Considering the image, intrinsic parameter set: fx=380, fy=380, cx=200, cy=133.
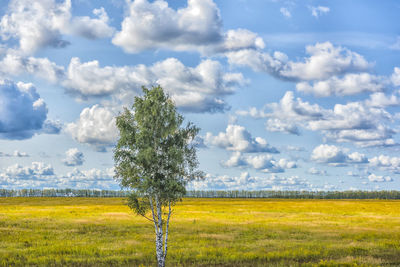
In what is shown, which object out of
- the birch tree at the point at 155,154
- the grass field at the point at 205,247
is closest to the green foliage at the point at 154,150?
the birch tree at the point at 155,154

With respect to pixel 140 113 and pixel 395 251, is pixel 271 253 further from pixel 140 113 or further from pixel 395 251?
pixel 140 113

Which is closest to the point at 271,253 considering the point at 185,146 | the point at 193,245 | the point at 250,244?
the point at 250,244

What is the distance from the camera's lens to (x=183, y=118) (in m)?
22.4

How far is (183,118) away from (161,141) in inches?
77.0

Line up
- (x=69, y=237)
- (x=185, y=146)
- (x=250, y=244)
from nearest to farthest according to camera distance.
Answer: (x=185, y=146), (x=250, y=244), (x=69, y=237)

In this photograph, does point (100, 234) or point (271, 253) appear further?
point (100, 234)

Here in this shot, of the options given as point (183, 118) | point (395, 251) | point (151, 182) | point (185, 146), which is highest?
point (183, 118)

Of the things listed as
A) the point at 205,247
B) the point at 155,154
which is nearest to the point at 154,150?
the point at 155,154

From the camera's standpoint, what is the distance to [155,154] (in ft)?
69.4

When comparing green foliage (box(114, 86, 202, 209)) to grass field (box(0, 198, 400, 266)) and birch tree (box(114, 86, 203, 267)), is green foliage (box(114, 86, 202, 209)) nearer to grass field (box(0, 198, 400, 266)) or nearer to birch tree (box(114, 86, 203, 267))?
birch tree (box(114, 86, 203, 267))

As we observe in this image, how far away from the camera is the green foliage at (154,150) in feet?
68.6

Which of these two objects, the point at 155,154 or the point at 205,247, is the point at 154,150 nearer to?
the point at 155,154

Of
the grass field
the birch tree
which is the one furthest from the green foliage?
the grass field

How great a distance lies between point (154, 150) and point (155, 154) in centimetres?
23
